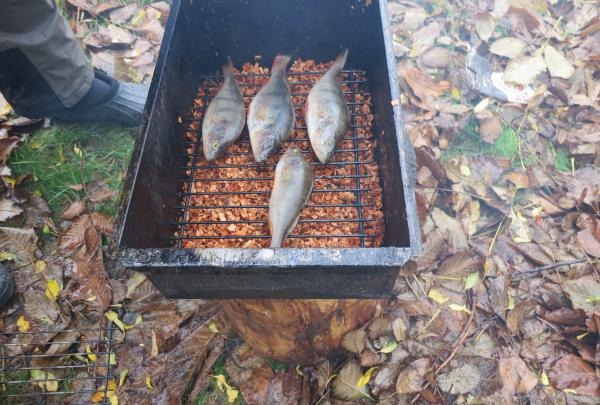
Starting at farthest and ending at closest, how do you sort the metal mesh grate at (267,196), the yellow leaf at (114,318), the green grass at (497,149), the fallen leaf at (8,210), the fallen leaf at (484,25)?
the fallen leaf at (484,25) → the green grass at (497,149) → the fallen leaf at (8,210) → the yellow leaf at (114,318) → the metal mesh grate at (267,196)

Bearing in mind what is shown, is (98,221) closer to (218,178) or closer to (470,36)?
(218,178)

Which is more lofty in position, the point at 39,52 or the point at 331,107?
the point at 39,52

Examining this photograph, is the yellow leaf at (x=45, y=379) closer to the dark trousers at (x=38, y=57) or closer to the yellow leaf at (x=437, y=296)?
the dark trousers at (x=38, y=57)

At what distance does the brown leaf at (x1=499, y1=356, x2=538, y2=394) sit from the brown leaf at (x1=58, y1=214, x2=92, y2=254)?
3.41m

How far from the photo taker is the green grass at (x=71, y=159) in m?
3.70

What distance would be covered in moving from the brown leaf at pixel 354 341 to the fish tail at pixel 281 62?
195cm

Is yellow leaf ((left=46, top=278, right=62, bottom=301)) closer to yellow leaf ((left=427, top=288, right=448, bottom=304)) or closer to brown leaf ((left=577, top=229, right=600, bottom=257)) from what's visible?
yellow leaf ((left=427, top=288, right=448, bottom=304))

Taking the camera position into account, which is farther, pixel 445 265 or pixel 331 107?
pixel 445 265

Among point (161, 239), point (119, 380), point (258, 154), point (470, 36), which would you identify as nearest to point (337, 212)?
point (258, 154)

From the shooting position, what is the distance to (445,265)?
10.8ft

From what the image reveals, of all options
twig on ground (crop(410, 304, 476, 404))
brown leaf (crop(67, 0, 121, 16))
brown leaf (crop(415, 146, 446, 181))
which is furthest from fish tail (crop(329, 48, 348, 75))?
brown leaf (crop(67, 0, 121, 16))

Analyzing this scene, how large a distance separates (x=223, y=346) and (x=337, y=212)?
58.7 inches

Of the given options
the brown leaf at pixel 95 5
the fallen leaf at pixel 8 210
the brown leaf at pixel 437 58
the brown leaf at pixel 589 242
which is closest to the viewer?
the brown leaf at pixel 589 242

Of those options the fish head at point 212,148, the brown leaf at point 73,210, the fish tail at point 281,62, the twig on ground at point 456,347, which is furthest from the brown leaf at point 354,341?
the brown leaf at point 73,210
